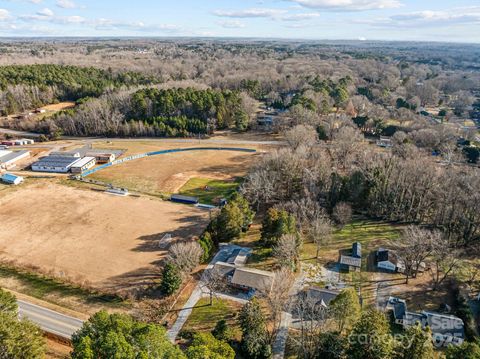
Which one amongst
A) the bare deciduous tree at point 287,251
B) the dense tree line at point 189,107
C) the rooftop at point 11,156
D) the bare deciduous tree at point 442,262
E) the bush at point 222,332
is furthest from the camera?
the dense tree line at point 189,107

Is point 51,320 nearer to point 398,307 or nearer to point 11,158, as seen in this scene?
point 398,307

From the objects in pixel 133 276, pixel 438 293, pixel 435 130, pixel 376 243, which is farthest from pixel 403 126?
pixel 133 276

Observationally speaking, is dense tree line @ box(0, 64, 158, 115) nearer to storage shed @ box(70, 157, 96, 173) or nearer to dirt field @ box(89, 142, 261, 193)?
storage shed @ box(70, 157, 96, 173)

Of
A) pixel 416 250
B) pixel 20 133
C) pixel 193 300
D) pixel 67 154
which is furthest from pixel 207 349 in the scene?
pixel 20 133

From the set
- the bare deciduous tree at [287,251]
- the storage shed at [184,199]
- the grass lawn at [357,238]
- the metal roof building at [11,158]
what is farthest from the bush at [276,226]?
the metal roof building at [11,158]

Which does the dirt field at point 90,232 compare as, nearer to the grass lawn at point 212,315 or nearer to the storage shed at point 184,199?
the storage shed at point 184,199
